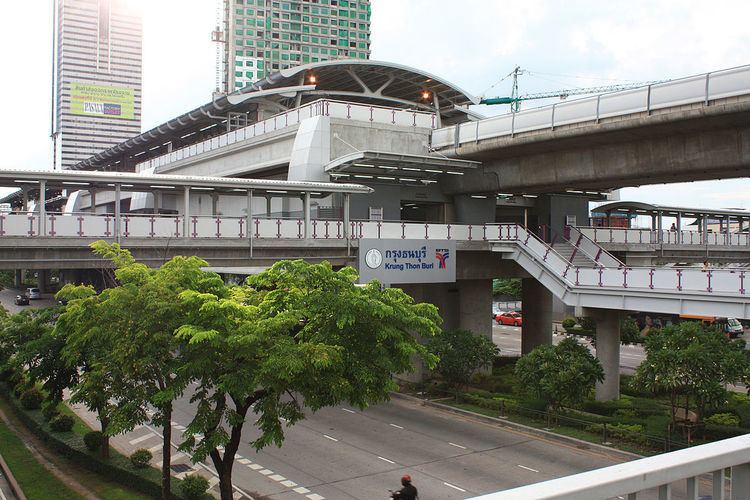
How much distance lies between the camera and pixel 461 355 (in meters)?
33.8

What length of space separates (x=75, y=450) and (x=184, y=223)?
9.43 metres

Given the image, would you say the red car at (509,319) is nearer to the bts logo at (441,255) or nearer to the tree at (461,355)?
the tree at (461,355)

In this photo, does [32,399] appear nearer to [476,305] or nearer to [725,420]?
[476,305]

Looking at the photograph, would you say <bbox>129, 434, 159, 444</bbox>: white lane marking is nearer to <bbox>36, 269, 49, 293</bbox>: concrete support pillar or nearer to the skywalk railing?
the skywalk railing

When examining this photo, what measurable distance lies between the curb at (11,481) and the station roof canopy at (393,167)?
64.2ft

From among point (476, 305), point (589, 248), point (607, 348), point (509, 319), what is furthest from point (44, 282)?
point (607, 348)

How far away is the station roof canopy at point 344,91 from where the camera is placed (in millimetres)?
48031

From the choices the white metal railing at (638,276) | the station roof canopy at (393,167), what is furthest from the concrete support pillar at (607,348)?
the station roof canopy at (393,167)

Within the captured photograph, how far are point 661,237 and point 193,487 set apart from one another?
130ft

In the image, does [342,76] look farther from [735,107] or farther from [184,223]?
[735,107]

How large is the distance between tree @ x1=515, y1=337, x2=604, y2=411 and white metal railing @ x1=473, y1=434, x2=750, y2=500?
2478 centimetres

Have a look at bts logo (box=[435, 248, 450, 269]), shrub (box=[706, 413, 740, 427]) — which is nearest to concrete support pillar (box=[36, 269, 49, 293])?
bts logo (box=[435, 248, 450, 269])

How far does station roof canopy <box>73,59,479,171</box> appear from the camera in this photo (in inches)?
1891

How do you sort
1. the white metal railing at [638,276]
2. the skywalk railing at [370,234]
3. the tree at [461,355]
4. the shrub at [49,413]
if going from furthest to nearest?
the tree at [461,355] < the shrub at [49,413] < the white metal railing at [638,276] < the skywalk railing at [370,234]
